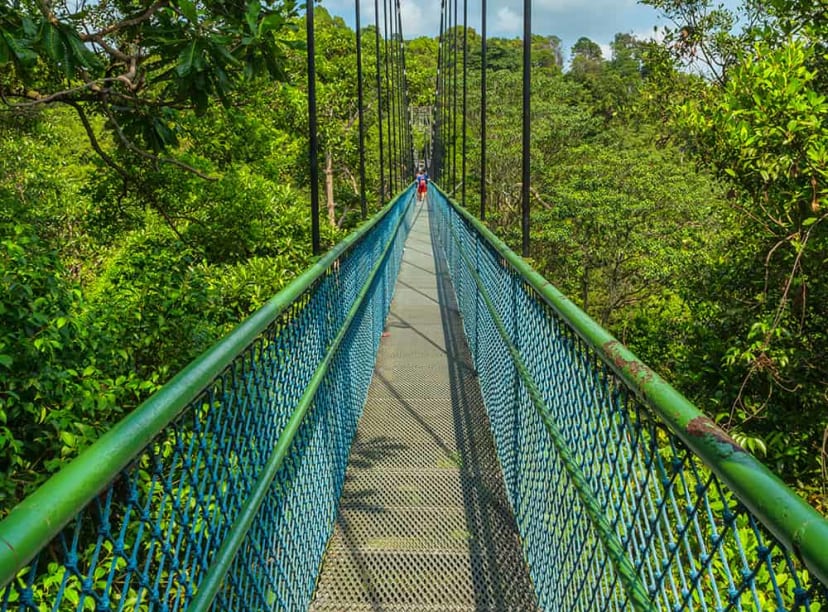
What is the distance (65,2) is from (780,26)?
521 centimetres

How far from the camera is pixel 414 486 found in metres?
3.01

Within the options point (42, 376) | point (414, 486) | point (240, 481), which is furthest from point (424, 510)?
point (42, 376)

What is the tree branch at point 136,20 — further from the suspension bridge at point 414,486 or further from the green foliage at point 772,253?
the green foliage at point 772,253

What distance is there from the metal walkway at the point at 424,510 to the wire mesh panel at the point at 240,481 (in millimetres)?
129

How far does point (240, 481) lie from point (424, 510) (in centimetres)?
137

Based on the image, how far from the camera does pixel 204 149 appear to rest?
1159 centimetres

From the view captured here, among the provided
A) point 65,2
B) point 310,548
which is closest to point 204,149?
point 65,2

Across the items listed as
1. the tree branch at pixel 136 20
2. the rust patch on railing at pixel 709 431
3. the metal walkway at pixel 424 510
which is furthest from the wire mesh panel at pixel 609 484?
the tree branch at pixel 136 20

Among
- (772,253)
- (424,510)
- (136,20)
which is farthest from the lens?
(772,253)

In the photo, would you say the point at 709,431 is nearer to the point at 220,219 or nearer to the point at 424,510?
the point at 424,510

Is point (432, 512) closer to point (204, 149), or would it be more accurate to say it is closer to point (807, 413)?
point (807, 413)

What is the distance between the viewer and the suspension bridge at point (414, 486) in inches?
33.4

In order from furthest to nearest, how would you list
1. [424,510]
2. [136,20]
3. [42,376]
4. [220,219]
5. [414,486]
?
[220,219]
[42,376]
[136,20]
[414,486]
[424,510]

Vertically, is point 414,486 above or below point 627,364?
below
